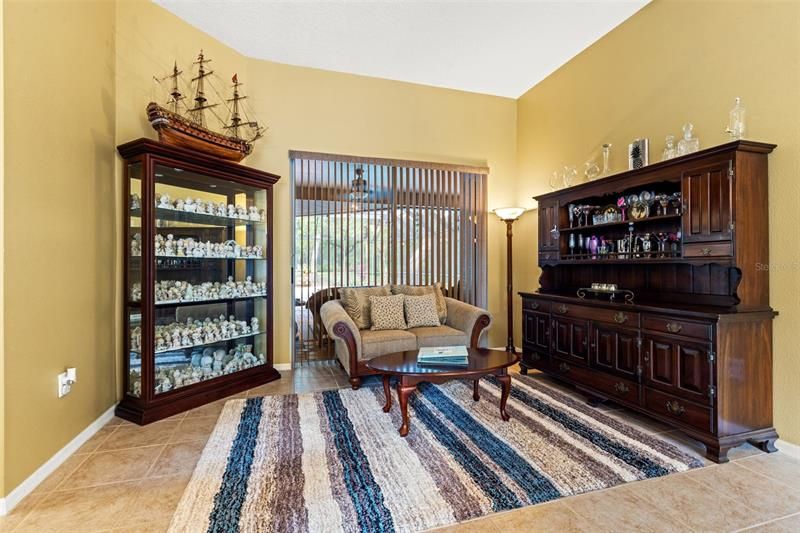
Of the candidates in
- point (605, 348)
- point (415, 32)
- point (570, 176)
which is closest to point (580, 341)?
point (605, 348)

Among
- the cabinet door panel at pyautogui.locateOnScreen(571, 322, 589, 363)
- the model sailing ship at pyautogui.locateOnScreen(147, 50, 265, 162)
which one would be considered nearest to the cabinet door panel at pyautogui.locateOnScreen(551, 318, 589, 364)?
the cabinet door panel at pyautogui.locateOnScreen(571, 322, 589, 363)

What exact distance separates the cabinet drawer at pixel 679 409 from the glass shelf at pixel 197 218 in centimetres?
361

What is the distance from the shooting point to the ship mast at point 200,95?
368cm

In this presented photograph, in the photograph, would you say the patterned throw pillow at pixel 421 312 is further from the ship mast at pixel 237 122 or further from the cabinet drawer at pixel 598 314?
the ship mast at pixel 237 122

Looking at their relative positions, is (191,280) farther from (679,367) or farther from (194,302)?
(679,367)

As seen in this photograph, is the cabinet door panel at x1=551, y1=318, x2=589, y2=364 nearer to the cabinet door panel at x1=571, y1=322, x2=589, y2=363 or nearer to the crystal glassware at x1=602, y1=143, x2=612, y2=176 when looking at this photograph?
the cabinet door panel at x1=571, y1=322, x2=589, y2=363

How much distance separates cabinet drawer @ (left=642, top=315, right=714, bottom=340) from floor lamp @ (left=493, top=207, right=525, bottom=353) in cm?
211

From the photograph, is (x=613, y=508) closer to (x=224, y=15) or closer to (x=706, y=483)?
(x=706, y=483)

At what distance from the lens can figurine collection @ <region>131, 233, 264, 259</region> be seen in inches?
121

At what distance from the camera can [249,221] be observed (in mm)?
3912

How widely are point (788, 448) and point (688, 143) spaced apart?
6.87 feet

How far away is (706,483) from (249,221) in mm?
3953

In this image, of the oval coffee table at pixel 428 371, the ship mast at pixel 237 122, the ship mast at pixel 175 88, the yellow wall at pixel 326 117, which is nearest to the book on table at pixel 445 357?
the oval coffee table at pixel 428 371

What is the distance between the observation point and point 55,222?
7.62 feet
